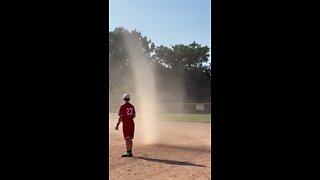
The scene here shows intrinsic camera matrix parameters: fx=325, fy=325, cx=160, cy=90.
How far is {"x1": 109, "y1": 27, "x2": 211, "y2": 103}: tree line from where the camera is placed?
44.0 m

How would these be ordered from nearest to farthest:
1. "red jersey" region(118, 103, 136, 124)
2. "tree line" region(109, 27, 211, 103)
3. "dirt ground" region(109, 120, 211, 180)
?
"dirt ground" region(109, 120, 211, 180) < "red jersey" region(118, 103, 136, 124) < "tree line" region(109, 27, 211, 103)

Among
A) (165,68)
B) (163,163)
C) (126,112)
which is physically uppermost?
(165,68)

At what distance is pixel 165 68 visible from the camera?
165 ft

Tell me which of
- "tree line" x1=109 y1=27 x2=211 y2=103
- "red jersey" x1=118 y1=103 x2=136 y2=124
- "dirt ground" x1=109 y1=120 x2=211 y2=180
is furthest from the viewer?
"tree line" x1=109 y1=27 x2=211 y2=103

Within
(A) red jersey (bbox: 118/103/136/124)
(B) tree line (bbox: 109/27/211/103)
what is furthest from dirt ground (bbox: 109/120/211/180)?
(B) tree line (bbox: 109/27/211/103)

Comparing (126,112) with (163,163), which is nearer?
(163,163)

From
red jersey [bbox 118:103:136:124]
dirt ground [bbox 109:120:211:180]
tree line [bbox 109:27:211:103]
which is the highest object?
tree line [bbox 109:27:211:103]

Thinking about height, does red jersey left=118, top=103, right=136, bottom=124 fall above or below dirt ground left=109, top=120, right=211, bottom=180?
above

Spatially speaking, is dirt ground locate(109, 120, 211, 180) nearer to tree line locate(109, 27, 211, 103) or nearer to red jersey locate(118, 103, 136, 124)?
red jersey locate(118, 103, 136, 124)

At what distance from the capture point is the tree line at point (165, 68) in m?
44.0

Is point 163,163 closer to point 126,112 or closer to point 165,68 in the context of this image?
point 126,112

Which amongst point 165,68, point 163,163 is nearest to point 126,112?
point 163,163
